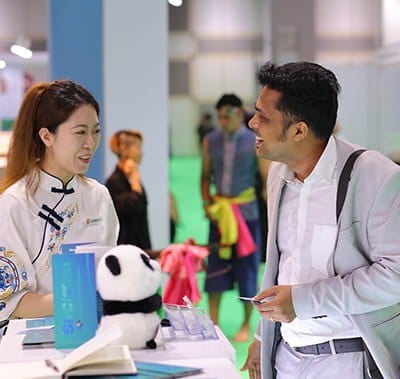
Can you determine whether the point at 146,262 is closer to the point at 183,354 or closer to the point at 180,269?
the point at 183,354

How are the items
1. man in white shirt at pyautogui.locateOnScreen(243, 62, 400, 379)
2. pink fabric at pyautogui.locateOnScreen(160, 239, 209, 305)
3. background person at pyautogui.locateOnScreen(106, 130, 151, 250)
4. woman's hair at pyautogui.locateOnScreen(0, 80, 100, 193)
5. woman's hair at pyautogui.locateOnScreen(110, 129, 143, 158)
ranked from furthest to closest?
woman's hair at pyautogui.locateOnScreen(110, 129, 143, 158), background person at pyautogui.locateOnScreen(106, 130, 151, 250), pink fabric at pyautogui.locateOnScreen(160, 239, 209, 305), woman's hair at pyautogui.locateOnScreen(0, 80, 100, 193), man in white shirt at pyautogui.locateOnScreen(243, 62, 400, 379)

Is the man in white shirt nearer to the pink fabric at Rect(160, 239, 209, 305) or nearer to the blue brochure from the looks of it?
the blue brochure

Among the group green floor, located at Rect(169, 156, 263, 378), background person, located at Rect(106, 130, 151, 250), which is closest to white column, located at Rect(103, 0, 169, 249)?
background person, located at Rect(106, 130, 151, 250)

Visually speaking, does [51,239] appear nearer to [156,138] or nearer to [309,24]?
[156,138]

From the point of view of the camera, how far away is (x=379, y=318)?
→ 2076 mm

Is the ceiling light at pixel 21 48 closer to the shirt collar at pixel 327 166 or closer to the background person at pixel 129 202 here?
the background person at pixel 129 202

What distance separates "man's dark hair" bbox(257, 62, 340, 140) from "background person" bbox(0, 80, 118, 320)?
23.1 inches

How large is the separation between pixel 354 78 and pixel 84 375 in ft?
24.5

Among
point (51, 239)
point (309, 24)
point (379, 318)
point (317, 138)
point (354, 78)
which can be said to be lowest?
point (379, 318)

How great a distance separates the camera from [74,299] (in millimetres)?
1724

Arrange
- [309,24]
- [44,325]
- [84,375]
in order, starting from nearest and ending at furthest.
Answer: [84,375], [44,325], [309,24]

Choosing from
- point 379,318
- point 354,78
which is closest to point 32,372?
point 379,318

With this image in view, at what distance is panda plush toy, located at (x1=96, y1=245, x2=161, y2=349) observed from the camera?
5.47 feet

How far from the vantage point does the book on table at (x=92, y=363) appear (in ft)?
4.99
